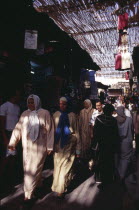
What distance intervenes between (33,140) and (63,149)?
803 mm

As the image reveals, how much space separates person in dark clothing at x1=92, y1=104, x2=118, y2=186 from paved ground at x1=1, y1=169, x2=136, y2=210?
342 mm

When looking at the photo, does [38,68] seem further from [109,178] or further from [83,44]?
[109,178]

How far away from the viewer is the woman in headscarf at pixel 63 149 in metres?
4.23

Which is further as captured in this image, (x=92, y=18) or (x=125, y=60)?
(x=125, y=60)

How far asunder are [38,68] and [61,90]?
120 centimetres

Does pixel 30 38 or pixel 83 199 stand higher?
pixel 30 38

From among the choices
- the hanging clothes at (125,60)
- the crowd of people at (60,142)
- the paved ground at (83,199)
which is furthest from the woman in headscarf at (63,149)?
the hanging clothes at (125,60)

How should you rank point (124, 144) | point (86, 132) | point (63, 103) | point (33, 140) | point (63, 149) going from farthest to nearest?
point (86, 132) → point (124, 144) → point (63, 103) → point (63, 149) → point (33, 140)

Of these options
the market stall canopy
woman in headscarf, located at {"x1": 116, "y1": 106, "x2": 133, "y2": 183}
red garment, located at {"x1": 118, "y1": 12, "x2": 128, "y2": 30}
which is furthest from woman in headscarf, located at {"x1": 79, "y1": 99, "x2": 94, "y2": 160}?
red garment, located at {"x1": 118, "y1": 12, "x2": 128, "y2": 30}

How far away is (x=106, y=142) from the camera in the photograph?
467 centimetres

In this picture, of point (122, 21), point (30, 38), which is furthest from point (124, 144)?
point (30, 38)

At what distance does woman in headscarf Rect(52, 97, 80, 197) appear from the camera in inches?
167

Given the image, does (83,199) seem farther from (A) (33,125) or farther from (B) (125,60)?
(B) (125,60)

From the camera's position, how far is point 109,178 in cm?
480
